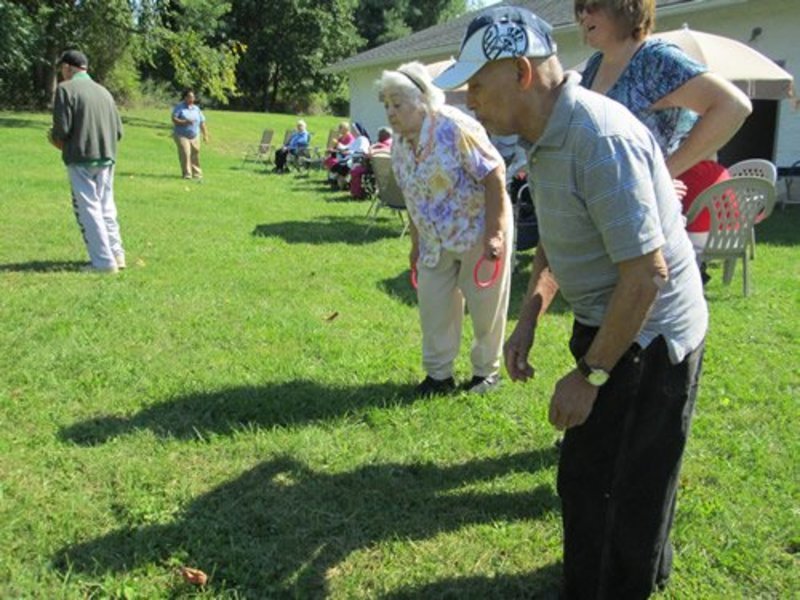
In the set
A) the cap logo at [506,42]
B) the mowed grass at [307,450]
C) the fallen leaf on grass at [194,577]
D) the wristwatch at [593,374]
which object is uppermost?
the cap logo at [506,42]

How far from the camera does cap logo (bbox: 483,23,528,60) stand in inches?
68.6

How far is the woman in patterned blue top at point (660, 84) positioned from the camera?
2.52 meters

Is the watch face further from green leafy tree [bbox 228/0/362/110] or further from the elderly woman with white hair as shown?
green leafy tree [bbox 228/0/362/110]

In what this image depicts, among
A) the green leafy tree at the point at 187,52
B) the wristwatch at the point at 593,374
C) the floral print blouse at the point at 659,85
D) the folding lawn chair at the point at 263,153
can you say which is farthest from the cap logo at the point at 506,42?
the green leafy tree at the point at 187,52

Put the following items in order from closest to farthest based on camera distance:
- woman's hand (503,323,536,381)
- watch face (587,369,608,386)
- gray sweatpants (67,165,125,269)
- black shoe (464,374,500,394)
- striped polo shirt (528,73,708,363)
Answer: striped polo shirt (528,73,708,363), watch face (587,369,608,386), woman's hand (503,323,536,381), black shoe (464,374,500,394), gray sweatpants (67,165,125,269)

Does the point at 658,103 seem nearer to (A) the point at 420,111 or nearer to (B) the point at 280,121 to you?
(A) the point at 420,111

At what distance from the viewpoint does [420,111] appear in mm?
3861

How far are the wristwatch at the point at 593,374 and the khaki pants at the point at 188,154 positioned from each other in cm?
1566

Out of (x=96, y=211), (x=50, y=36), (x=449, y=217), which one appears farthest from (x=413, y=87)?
(x=50, y=36)

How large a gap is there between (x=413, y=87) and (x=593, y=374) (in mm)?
2379

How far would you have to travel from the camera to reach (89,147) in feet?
22.3

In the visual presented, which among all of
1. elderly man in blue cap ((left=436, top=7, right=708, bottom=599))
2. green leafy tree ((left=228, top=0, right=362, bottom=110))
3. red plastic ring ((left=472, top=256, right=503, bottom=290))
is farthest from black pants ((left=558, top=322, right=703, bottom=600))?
green leafy tree ((left=228, top=0, right=362, bottom=110))

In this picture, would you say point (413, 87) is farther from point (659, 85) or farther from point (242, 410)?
point (242, 410)

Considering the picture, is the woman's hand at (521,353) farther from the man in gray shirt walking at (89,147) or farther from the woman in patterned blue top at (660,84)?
the man in gray shirt walking at (89,147)
